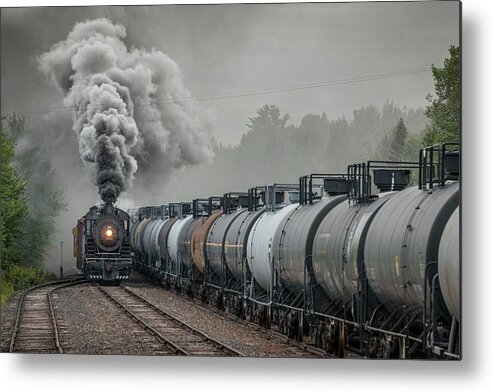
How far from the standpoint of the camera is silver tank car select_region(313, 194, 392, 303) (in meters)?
12.3

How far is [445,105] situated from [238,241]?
7.72 metres

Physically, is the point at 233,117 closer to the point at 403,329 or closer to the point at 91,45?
the point at 91,45

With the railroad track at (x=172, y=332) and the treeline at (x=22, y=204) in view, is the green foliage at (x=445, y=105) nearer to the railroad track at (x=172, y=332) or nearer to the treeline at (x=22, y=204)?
the railroad track at (x=172, y=332)

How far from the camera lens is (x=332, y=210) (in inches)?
551

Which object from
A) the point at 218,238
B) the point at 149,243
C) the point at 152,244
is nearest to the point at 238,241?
the point at 218,238

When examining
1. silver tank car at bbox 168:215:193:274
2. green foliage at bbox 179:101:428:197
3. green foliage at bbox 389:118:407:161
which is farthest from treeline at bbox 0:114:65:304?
silver tank car at bbox 168:215:193:274

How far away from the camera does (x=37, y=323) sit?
15633 mm

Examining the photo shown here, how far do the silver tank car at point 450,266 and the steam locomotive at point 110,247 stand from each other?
14.3 m

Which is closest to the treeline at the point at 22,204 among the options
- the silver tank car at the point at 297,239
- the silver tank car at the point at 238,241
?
the silver tank car at the point at 297,239

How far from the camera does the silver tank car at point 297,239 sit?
1424 centimetres

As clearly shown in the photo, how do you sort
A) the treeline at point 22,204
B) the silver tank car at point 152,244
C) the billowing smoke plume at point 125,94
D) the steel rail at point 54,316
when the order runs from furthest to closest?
the silver tank car at point 152,244 < the billowing smoke plume at point 125,94 < the treeline at point 22,204 < the steel rail at point 54,316

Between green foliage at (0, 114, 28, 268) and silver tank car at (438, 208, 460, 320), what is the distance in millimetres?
6013

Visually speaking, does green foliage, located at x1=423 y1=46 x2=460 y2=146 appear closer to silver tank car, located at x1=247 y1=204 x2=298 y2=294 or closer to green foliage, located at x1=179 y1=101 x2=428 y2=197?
green foliage, located at x1=179 y1=101 x2=428 y2=197

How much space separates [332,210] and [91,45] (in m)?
3.92
